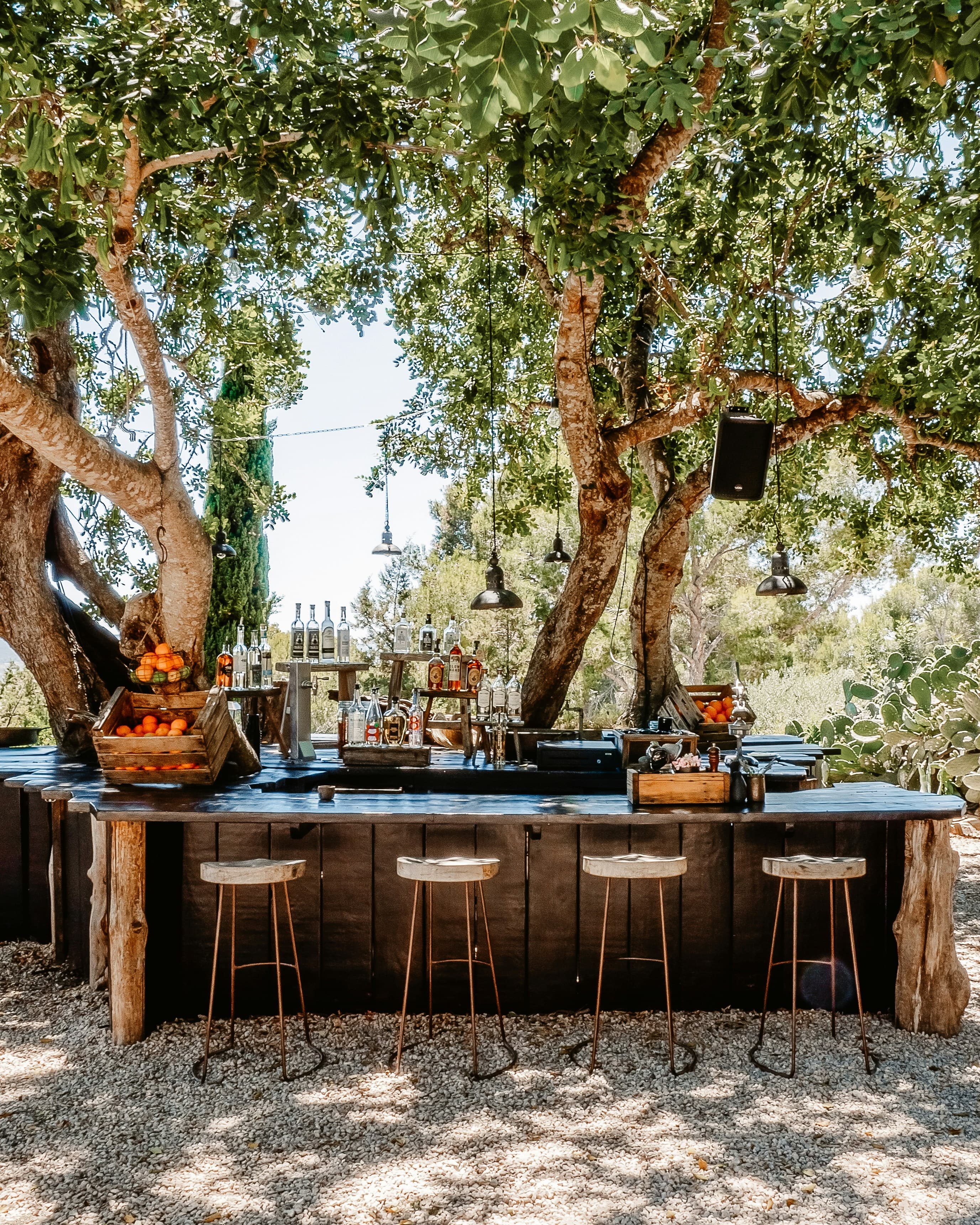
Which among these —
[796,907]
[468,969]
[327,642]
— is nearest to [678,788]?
[796,907]

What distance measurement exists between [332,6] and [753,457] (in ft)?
12.7

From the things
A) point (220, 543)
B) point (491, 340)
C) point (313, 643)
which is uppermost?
point (491, 340)

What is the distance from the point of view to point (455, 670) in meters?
5.77

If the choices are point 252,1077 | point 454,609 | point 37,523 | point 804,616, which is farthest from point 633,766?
point 804,616

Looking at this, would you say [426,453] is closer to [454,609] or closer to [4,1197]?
[4,1197]

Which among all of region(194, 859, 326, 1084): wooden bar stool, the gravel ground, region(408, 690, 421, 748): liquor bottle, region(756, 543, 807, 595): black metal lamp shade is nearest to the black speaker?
region(756, 543, 807, 595): black metal lamp shade

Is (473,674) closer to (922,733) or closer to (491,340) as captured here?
(491,340)

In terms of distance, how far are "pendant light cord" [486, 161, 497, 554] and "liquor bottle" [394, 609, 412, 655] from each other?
1050mm

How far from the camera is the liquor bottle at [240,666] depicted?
5508 mm

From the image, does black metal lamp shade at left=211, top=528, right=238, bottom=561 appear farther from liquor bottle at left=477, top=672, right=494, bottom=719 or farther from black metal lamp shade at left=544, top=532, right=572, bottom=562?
liquor bottle at left=477, top=672, right=494, bottom=719

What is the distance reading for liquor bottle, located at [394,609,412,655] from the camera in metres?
5.62

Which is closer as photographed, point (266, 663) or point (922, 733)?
point (266, 663)

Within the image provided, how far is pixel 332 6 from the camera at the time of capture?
595 centimetres

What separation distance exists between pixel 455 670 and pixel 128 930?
7.63ft
